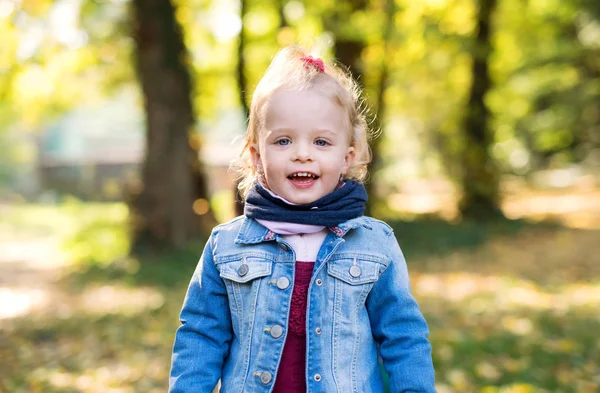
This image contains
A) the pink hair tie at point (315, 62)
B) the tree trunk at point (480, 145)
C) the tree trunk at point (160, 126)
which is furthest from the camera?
the tree trunk at point (480, 145)

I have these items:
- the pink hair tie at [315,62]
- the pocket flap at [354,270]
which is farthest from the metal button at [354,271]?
the pink hair tie at [315,62]

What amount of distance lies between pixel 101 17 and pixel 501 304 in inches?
408

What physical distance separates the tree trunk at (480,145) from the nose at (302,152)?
14008 millimetres

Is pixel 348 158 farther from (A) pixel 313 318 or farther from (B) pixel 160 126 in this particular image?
(B) pixel 160 126

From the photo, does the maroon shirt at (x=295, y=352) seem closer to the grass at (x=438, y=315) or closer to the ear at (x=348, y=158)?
the ear at (x=348, y=158)

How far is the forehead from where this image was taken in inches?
82.0

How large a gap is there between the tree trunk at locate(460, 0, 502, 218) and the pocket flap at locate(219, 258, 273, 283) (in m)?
14.0

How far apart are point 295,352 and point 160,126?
32.9ft

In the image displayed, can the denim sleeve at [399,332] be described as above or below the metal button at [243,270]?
below

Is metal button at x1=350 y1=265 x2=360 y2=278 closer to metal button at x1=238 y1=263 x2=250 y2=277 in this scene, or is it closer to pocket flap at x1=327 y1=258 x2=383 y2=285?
pocket flap at x1=327 y1=258 x2=383 y2=285

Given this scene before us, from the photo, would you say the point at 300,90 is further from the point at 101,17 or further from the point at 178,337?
the point at 101,17

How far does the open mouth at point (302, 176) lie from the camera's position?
2.10m

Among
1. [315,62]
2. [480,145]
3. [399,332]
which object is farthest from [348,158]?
[480,145]

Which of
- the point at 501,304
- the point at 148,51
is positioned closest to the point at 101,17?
the point at 148,51
